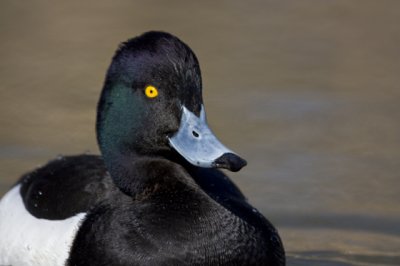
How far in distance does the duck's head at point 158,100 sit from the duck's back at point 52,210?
54 centimetres

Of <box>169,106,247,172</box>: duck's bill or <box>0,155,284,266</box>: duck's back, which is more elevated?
<box>169,106,247,172</box>: duck's bill

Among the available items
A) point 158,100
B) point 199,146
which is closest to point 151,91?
point 158,100

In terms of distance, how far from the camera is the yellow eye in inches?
238

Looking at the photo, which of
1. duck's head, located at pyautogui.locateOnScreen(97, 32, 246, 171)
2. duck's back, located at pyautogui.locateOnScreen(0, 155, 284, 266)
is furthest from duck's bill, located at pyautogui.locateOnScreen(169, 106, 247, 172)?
duck's back, located at pyautogui.locateOnScreen(0, 155, 284, 266)

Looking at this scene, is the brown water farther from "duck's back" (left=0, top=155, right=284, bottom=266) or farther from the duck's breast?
the duck's breast

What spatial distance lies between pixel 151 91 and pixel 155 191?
22.9 inches

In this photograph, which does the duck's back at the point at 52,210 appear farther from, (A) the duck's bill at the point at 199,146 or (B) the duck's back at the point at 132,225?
(A) the duck's bill at the point at 199,146

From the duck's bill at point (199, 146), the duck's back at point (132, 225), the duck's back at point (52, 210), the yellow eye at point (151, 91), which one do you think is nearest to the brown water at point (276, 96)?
the duck's back at point (132, 225)

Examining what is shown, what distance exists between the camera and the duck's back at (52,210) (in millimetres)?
6418

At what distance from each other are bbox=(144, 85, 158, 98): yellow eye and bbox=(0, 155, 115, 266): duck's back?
733mm

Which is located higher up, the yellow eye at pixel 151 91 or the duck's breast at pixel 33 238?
the yellow eye at pixel 151 91

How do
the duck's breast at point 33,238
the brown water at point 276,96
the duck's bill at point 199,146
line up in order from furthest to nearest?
1. the brown water at point 276,96
2. the duck's breast at point 33,238
3. the duck's bill at point 199,146

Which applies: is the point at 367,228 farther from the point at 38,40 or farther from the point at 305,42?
the point at 38,40

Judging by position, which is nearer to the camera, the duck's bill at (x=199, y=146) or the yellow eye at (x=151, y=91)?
the duck's bill at (x=199, y=146)
